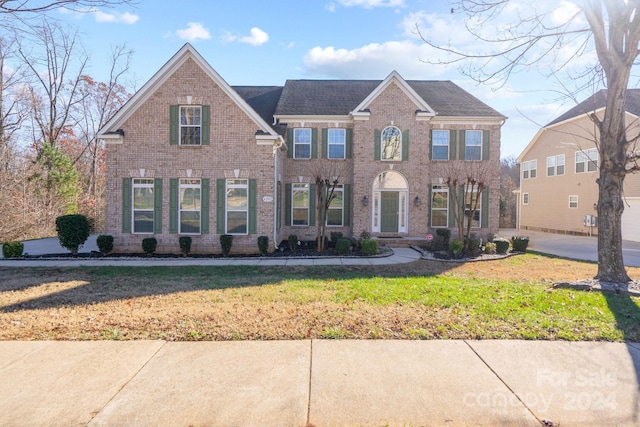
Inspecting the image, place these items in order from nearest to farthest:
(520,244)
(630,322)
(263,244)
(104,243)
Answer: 1. (630,322)
2. (104,243)
3. (263,244)
4. (520,244)

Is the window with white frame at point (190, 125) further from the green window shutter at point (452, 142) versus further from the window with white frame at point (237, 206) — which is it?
the green window shutter at point (452, 142)

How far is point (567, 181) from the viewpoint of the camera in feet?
79.4

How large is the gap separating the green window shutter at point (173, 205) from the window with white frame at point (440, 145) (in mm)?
11610

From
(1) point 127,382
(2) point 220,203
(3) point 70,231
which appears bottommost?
(1) point 127,382

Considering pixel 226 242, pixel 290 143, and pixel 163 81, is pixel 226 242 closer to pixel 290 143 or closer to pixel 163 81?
pixel 290 143

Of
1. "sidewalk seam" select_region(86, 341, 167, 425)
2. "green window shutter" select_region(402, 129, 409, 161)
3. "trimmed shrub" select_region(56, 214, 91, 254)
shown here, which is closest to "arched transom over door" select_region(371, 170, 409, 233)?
"green window shutter" select_region(402, 129, 409, 161)

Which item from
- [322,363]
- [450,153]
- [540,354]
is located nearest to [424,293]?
[540,354]

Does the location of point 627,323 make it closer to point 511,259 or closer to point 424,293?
point 424,293

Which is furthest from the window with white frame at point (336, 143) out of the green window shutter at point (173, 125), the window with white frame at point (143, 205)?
the window with white frame at point (143, 205)

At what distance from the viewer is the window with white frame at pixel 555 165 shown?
24.8 meters

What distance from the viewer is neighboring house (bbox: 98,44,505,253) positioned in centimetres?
1381

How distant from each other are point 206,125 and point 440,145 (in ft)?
35.2

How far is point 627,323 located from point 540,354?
217 cm

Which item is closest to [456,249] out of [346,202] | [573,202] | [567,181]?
[346,202]
